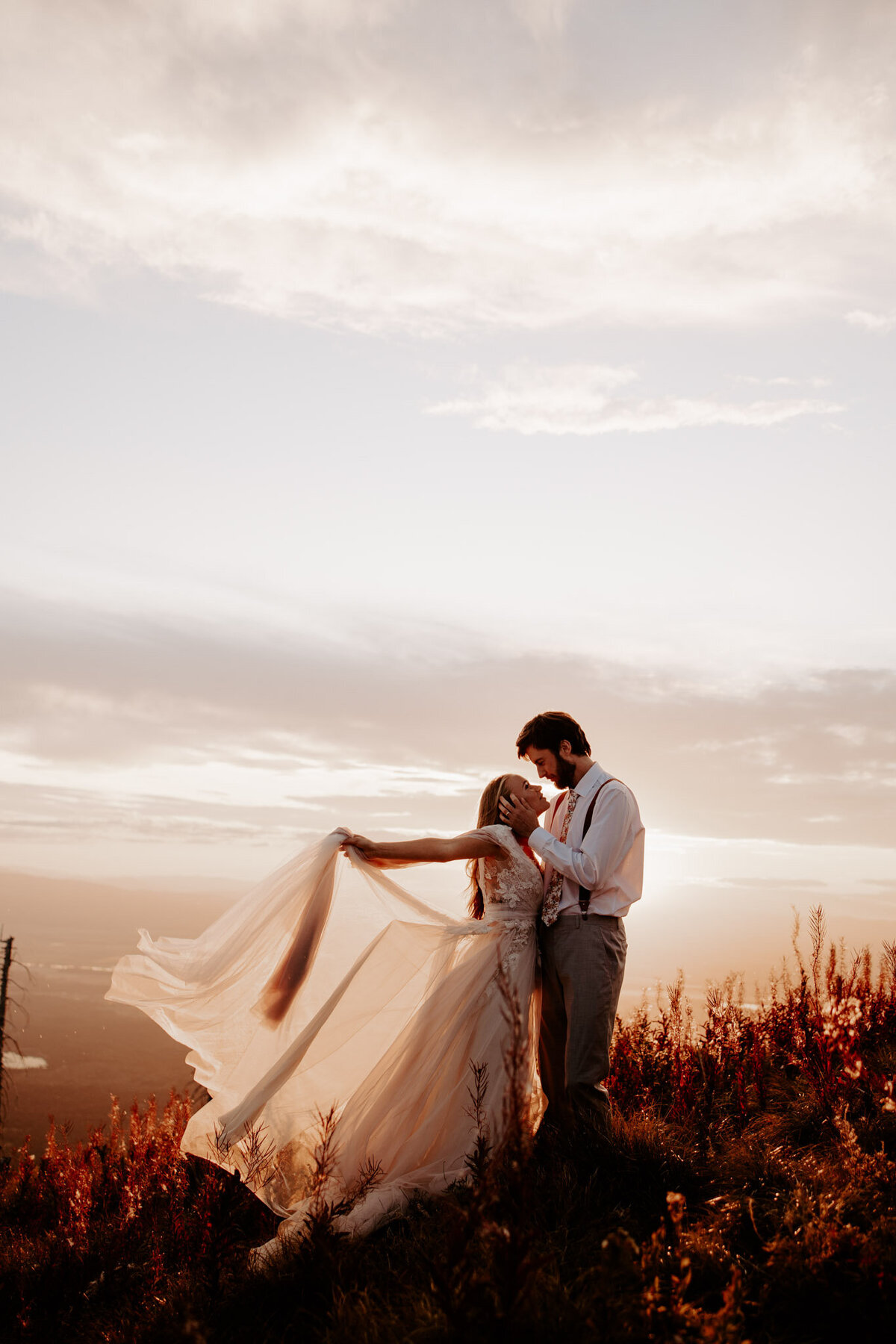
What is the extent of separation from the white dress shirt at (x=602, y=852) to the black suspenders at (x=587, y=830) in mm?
18

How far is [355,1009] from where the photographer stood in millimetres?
6199

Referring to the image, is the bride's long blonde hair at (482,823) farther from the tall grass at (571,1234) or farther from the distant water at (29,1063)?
the distant water at (29,1063)

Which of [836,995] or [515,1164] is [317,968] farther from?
[836,995]

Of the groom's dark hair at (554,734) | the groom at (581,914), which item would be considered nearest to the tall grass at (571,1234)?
the groom at (581,914)

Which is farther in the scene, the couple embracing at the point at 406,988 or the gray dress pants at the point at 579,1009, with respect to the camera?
the gray dress pants at the point at 579,1009

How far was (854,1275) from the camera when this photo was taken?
3.97m

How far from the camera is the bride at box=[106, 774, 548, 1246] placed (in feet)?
18.6

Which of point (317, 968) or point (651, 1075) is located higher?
point (317, 968)

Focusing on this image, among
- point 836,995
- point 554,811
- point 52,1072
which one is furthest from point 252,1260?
point 52,1072

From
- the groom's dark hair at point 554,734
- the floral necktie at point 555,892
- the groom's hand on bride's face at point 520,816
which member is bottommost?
the floral necktie at point 555,892

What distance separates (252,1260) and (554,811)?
350cm

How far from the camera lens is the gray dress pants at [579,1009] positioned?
616cm

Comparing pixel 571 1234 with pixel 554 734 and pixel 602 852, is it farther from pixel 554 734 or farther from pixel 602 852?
pixel 554 734

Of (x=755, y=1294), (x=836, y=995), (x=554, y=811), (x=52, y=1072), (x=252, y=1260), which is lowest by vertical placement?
(x=52, y=1072)
